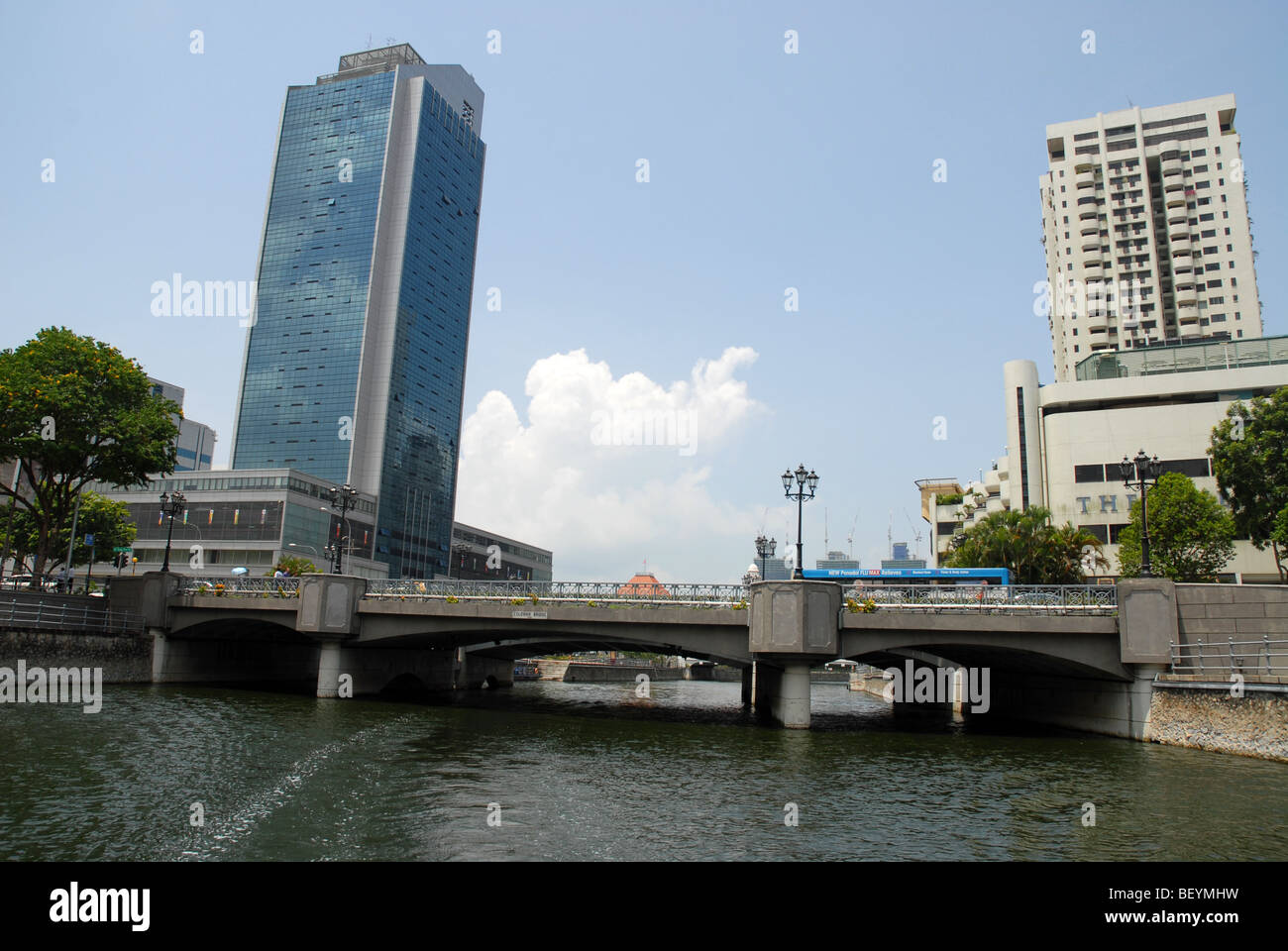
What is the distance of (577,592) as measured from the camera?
37906 millimetres

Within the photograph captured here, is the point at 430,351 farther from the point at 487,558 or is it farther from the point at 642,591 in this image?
the point at 642,591

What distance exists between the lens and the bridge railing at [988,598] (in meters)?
31.8

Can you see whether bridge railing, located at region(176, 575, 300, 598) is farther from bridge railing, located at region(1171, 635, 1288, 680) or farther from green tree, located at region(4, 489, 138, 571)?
bridge railing, located at region(1171, 635, 1288, 680)

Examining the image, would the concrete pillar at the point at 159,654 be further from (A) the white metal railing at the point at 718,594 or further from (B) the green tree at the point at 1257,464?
(B) the green tree at the point at 1257,464

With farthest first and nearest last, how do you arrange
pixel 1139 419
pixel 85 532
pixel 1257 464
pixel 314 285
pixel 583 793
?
pixel 314 285
pixel 1139 419
pixel 85 532
pixel 1257 464
pixel 583 793

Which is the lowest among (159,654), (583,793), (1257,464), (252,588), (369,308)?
(583,793)

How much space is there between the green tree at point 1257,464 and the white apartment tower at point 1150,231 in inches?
2601

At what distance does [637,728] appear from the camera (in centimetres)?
3603

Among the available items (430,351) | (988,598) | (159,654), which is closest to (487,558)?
(430,351)

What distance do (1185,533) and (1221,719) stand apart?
31894 mm

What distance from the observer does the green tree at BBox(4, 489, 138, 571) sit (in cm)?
6894
